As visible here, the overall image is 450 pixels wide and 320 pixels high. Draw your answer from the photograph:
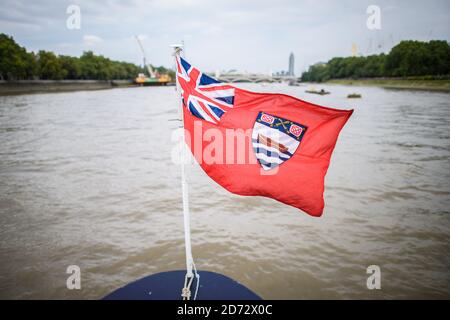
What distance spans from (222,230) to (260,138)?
4165 mm

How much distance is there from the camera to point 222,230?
26.2ft

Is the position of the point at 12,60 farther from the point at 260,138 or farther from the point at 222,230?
the point at 260,138

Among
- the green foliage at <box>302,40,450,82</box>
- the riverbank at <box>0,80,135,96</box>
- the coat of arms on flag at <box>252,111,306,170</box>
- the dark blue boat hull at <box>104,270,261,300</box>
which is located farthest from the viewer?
the green foliage at <box>302,40,450,82</box>

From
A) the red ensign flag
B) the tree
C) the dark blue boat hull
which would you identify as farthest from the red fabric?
the tree

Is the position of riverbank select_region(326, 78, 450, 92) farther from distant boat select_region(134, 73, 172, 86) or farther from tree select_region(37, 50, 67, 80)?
distant boat select_region(134, 73, 172, 86)

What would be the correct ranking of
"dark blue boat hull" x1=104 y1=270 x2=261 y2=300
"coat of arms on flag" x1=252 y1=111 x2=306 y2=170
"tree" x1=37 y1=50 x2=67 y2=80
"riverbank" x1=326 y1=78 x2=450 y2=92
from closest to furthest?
"dark blue boat hull" x1=104 y1=270 x2=261 y2=300 → "coat of arms on flag" x1=252 y1=111 x2=306 y2=170 → "riverbank" x1=326 y1=78 x2=450 y2=92 → "tree" x1=37 y1=50 x2=67 y2=80

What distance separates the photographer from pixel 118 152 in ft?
55.2

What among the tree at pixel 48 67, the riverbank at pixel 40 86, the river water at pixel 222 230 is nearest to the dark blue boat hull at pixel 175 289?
the river water at pixel 222 230

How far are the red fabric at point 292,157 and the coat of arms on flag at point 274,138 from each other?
8cm

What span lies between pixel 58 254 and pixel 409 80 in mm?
117286

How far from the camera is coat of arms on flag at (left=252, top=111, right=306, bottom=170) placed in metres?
4.37

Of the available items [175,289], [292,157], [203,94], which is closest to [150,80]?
[203,94]
